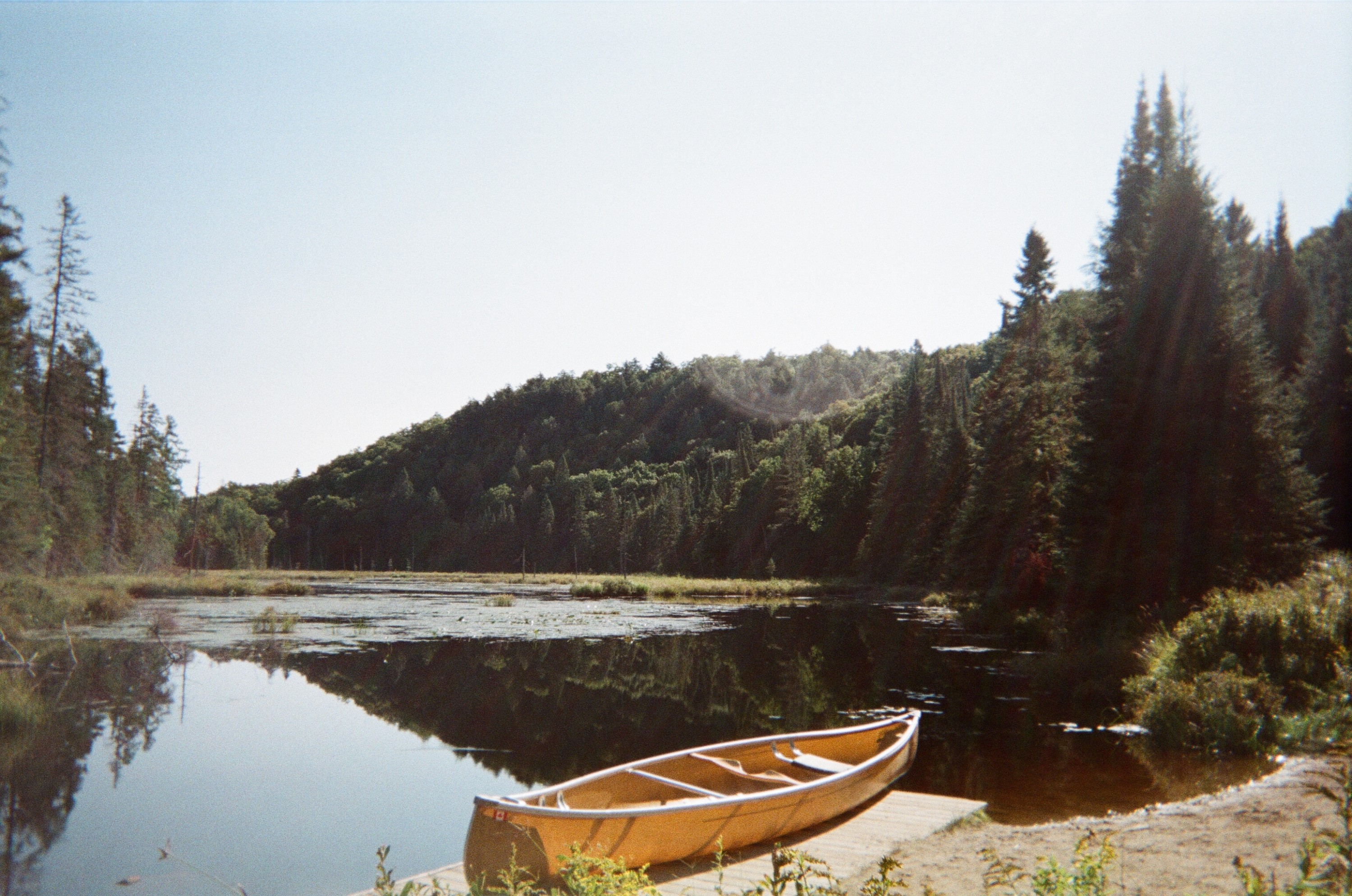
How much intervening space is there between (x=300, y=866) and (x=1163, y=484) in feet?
61.4

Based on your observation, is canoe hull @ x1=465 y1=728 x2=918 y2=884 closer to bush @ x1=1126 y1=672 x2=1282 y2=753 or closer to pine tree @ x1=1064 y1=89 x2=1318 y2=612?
bush @ x1=1126 y1=672 x2=1282 y2=753

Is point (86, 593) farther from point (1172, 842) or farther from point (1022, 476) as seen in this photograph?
point (1172, 842)

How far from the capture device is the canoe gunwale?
6.54m

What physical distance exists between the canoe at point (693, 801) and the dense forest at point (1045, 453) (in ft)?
38.3

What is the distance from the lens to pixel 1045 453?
2933 centimetres

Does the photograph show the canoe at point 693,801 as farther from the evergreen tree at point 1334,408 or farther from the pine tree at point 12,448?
the pine tree at point 12,448

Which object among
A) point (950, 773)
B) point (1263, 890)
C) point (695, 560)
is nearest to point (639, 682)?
point (950, 773)

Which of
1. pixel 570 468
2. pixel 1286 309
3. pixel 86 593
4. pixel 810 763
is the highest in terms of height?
pixel 570 468

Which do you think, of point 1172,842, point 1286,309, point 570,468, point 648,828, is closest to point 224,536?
point 570,468

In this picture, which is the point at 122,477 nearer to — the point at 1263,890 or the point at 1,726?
the point at 1,726

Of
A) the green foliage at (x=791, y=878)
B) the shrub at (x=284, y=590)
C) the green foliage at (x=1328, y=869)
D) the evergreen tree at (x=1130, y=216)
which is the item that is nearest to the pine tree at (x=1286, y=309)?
the evergreen tree at (x=1130, y=216)

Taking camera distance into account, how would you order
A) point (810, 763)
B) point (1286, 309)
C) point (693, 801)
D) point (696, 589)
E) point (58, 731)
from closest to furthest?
point (693, 801), point (810, 763), point (58, 731), point (1286, 309), point (696, 589)

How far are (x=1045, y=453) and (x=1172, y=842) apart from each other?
2351 centimetres

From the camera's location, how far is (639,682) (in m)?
Answer: 20.4
